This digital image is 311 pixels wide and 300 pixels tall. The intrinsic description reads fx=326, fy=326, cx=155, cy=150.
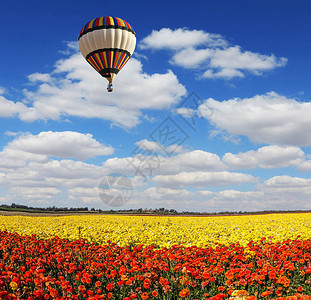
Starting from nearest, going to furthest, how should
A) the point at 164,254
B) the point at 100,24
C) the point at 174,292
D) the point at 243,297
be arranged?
the point at 243,297 < the point at 174,292 < the point at 164,254 < the point at 100,24

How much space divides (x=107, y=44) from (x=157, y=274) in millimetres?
17936

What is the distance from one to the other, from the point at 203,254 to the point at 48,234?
764cm

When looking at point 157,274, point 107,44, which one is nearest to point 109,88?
point 107,44

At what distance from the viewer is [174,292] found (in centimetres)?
701

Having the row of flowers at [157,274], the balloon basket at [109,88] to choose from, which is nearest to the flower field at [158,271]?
the row of flowers at [157,274]

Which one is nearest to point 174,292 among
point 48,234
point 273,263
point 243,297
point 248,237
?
point 243,297

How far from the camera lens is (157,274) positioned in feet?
25.0

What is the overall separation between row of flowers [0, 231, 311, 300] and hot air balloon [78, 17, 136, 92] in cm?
1501

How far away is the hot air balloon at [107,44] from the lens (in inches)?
870

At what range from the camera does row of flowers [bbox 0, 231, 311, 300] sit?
6090mm

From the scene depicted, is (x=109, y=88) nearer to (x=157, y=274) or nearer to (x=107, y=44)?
(x=107, y=44)

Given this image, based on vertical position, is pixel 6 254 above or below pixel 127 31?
below

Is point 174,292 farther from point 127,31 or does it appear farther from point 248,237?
point 127,31

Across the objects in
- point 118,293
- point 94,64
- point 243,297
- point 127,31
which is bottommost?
point 118,293
